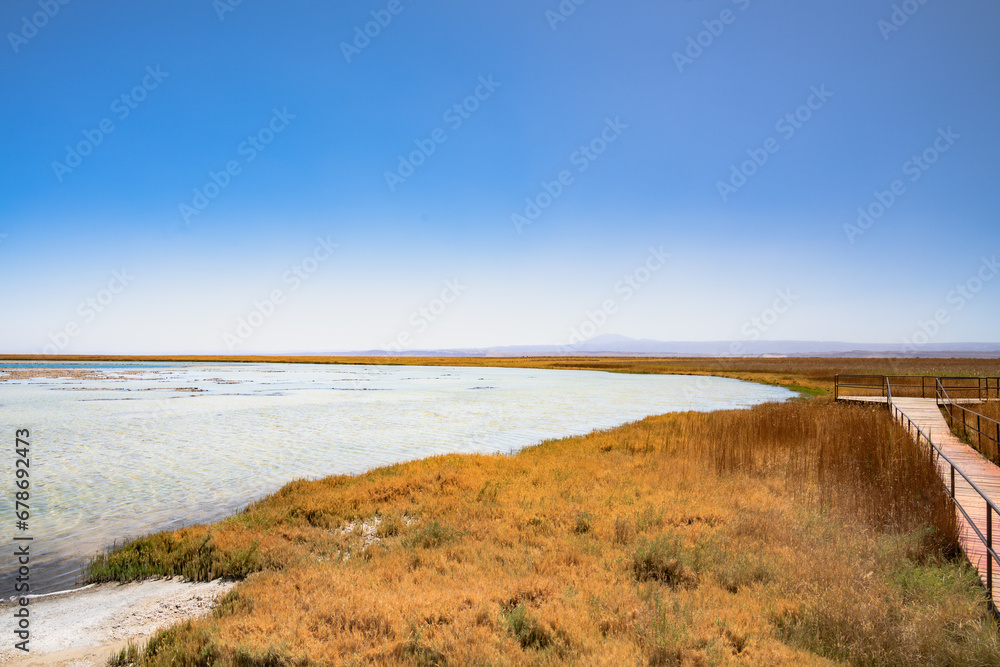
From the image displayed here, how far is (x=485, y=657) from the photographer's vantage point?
4.87 m

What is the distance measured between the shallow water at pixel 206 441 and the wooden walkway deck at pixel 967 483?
12189 millimetres

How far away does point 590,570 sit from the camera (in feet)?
23.1

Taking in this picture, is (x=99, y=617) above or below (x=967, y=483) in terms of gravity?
below

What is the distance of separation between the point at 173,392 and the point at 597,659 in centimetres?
4626

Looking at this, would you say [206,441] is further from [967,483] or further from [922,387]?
[922,387]

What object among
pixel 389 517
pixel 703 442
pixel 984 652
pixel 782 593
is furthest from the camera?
pixel 703 442

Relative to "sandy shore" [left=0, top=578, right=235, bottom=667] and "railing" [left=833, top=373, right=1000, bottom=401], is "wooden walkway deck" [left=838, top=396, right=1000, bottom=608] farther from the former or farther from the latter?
"sandy shore" [left=0, top=578, right=235, bottom=667]

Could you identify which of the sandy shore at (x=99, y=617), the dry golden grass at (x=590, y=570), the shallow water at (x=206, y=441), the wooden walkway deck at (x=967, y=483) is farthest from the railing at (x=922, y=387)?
the sandy shore at (x=99, y=617)

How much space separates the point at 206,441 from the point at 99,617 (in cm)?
1458

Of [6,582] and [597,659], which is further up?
[597,659]

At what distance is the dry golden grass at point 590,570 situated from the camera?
505cm

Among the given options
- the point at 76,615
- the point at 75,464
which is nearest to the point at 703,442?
the point at 76,615

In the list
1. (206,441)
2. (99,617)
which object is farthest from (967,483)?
(206,441)

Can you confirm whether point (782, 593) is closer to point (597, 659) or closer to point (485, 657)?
point (597, 659)
